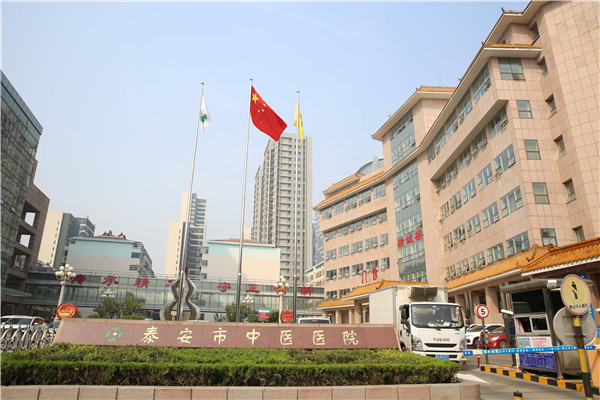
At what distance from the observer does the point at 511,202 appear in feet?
90.7

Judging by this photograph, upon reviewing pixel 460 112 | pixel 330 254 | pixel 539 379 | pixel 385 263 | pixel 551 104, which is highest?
pixel 460 112

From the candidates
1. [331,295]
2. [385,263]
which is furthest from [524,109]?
[331,295]

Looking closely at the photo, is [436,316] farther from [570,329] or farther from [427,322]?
[570,329]

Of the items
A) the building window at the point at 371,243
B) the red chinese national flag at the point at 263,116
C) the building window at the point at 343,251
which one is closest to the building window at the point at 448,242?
Answer: the building window at the point at 371,243

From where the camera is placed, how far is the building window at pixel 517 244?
25.8 metres

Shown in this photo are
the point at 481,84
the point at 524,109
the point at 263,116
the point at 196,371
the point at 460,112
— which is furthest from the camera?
the point at 460,112

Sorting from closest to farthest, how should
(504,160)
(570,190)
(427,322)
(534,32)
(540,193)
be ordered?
(427,322) < (570,190) < (540,193) < (504,160) < (534,32)

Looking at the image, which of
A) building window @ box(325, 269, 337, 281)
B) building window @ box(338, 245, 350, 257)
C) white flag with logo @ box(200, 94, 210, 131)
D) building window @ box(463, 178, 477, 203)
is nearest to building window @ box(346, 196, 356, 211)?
building window @ box(338, 245, 350, 257)

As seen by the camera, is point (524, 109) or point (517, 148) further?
point (524, 109)

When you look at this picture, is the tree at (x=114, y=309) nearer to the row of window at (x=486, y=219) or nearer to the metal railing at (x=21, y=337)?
the metal railing at (x=21, y=337)

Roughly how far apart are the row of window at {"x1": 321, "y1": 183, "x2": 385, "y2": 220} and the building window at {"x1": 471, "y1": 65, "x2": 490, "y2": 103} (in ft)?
69.4

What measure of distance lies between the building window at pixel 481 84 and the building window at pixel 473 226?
975 centimetres

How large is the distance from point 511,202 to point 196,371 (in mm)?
25982

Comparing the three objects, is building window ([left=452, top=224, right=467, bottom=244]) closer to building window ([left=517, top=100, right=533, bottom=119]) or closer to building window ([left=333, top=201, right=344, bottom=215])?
building window ([left=517, top=100, right=533, bottom=119])
